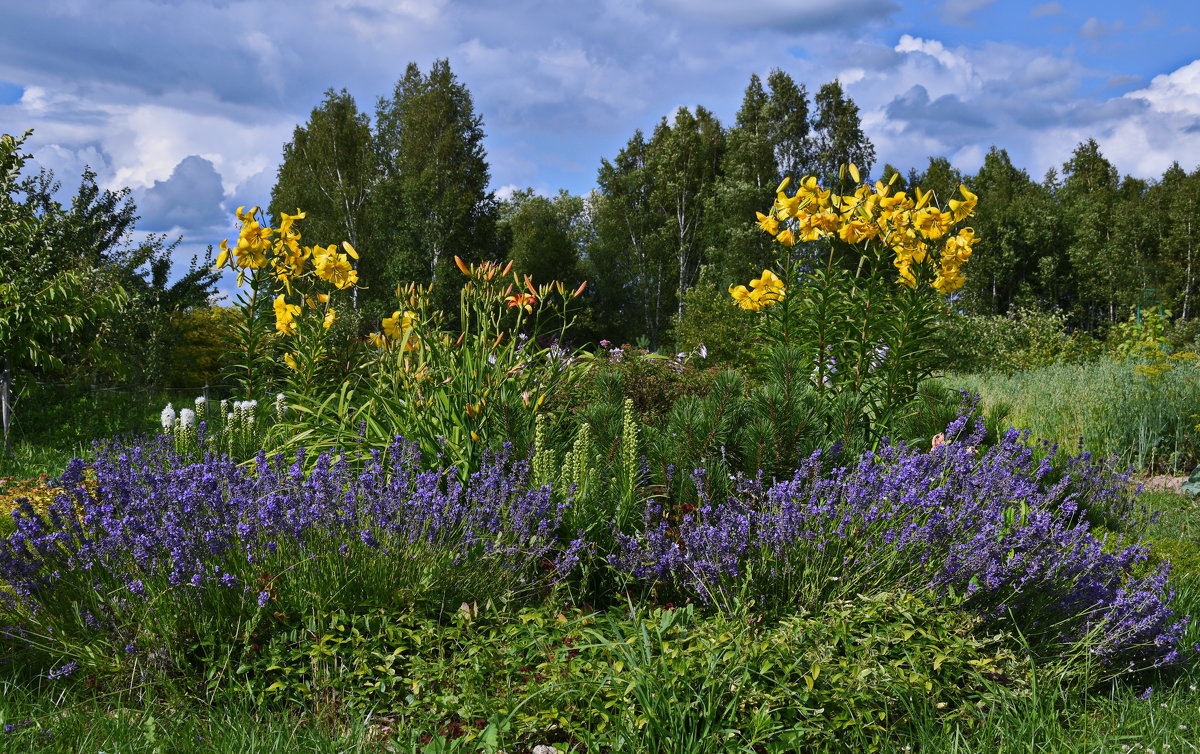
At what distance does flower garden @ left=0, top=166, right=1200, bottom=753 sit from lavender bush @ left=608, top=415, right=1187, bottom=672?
0.02 meters

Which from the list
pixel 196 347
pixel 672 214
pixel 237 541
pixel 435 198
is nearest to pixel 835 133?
pixel 672 214

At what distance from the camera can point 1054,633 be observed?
3.20 metres

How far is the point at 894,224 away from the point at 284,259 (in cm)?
396

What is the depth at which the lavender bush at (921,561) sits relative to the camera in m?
3.01

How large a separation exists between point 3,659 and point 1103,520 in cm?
528

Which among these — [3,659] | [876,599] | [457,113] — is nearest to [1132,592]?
[876,599]

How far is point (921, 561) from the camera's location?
3057 mm

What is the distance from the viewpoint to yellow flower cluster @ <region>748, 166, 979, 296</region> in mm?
4809

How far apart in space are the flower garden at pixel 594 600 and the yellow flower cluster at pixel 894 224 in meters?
0.98

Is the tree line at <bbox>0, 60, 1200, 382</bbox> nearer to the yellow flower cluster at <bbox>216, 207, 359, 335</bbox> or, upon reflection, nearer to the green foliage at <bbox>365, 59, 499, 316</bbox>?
the green foliage at <bbox>365, 59, 499, 316</bbox>

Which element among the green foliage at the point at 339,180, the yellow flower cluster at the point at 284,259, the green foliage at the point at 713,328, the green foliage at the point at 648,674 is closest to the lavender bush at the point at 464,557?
the green foliage at the point at 648,674

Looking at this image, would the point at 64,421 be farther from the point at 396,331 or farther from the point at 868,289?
the point at 868,289

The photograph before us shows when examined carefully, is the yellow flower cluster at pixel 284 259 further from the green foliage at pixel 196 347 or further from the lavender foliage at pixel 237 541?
the green foliage at pixel 196 347

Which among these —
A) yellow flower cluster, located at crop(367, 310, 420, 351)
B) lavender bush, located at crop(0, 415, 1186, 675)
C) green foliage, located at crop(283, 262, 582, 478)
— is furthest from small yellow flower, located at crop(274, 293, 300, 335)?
lavender bush, located at crop(0, 415, 1186, 675)
